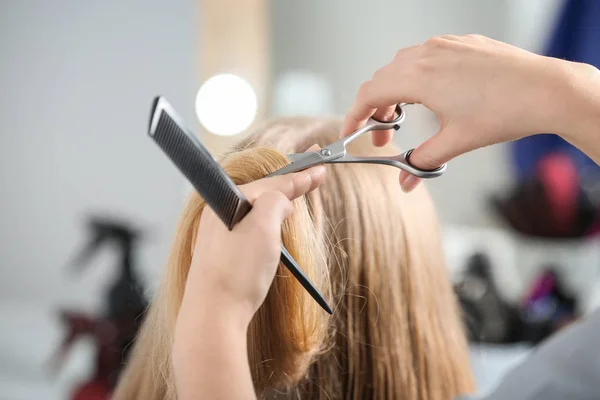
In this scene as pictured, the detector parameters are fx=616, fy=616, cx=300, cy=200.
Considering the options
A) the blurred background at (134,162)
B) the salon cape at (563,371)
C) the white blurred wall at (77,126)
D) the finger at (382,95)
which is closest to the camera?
the salon cape at (563,371)

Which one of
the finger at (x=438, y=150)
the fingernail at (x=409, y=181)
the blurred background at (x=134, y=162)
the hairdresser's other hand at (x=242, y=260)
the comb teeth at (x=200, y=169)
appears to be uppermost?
the comb teeth at (x=200, y=169)

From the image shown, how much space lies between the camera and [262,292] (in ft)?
1.08

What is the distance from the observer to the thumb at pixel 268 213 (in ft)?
1.06

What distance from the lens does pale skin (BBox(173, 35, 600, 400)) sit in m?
0.31

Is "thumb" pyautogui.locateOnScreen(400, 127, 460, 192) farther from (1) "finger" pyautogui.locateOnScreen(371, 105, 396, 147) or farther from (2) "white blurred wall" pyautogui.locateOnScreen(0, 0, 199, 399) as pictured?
(2) "white blurred wall" pyautogui.locateOnScreen(0, 0, 199, 399)

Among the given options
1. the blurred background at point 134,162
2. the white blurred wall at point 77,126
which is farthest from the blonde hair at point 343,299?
the white blurred wall at point 77,126

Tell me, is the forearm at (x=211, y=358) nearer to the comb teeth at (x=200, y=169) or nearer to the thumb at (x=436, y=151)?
the comb teeth at (x=200, y=169)

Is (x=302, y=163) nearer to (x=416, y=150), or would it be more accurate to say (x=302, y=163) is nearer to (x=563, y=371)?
(x=416, y=150)

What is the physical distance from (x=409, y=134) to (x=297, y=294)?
1470 millimetres

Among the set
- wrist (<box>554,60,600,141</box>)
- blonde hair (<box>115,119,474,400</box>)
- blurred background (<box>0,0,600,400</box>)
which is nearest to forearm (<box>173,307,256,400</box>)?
blonde hair (<box>115,119,474,400</box>)

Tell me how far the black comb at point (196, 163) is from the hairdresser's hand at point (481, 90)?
0.13 meters

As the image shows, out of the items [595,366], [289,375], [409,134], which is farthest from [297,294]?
[409,134]

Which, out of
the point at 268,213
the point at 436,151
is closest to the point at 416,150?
the point at 436,151

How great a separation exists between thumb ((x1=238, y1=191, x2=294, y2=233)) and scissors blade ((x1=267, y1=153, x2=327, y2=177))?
0.22ft
